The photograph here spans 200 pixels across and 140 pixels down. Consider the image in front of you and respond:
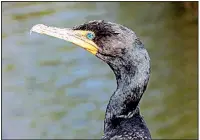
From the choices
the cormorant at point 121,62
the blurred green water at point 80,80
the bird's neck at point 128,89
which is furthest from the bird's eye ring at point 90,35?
the blurred green water at point 80,80

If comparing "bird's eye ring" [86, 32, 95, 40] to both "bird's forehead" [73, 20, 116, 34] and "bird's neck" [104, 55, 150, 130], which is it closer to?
"bird's forehead" [73, 20, 116, 34]

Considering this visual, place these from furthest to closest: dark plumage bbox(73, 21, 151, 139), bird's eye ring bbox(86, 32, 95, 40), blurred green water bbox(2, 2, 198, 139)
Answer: blurred green water bbox(2, 2, 198, 139), bird's eye ring bbox(86, 32, 95, 40), dark plumage bbox(73, 21, 151, 139)

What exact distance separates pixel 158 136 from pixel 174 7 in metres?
3.98

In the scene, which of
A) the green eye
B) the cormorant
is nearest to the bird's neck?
the cormorant

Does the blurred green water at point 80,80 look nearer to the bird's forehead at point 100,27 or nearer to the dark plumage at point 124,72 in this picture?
the dark plumage at point 124,72

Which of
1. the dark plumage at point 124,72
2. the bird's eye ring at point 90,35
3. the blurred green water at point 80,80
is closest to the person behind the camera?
the dark plumage at point 124,72

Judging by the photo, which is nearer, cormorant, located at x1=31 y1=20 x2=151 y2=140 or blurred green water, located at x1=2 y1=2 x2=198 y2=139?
cormorant, located at x1=31 y1=20 x2=151 y2=140

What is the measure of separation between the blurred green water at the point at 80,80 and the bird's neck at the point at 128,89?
4.54 metres

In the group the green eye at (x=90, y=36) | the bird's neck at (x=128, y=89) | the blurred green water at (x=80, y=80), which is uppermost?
the blurred green water at (x=80, y=80)

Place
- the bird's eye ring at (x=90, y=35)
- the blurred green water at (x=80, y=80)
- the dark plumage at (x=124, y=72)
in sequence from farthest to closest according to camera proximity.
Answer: the blurred green water at (x=80, y=80)
the bird's eye ring at (x=90, y=35)
the dark plumage at (x=124, y=72)

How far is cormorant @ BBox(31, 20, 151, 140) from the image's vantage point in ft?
10.9

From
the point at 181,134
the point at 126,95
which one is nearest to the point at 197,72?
the point at 181,134

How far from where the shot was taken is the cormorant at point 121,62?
10.9 feet

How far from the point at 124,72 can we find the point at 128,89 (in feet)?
0.32
